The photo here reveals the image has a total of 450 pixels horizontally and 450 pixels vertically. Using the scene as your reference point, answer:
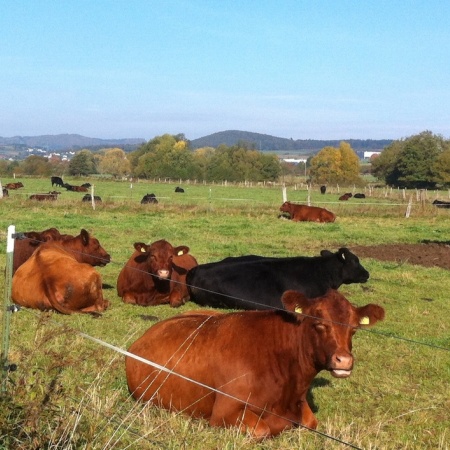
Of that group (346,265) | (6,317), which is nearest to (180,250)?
(346,265)

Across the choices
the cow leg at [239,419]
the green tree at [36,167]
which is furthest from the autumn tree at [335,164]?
the cow leg at [239,419]

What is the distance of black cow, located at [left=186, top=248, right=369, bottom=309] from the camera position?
10117 mm

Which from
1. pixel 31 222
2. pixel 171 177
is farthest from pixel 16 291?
pixel 171 177

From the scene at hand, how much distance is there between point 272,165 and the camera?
9331 cm

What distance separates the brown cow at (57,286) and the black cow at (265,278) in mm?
1474

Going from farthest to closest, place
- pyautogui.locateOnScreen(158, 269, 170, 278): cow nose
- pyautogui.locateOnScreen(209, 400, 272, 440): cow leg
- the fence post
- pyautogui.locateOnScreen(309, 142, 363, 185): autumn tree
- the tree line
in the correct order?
pyautogui.locateOnScreen(309, 142, 363, 185): autumn tree, the tree line, pyautogui.locateOnScreen(158, 269, 170, 278): cow nose, pyautogui.locateOnScreen(209, 400, 272, 440): cow leg, the fence post

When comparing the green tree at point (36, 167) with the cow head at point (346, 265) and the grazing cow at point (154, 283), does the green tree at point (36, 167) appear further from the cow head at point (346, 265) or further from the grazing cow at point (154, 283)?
the cow head at point (346, 265)

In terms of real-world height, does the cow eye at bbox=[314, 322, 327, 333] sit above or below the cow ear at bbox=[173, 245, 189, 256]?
above

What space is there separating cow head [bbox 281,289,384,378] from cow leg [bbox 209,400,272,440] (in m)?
0.62

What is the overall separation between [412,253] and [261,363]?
12868 millimetres

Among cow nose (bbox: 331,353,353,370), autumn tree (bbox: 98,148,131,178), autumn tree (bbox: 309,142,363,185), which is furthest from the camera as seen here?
autumn tree (bbox: 98,148,131,178)

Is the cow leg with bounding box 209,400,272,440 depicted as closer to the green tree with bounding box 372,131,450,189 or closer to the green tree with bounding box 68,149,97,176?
the green tree with bounding box 372,131,450,189

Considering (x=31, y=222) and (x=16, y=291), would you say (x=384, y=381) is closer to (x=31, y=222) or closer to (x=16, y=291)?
(x=16, y=291)

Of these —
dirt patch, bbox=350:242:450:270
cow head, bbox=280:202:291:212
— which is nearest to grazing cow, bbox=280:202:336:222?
cow head, bbox=280:202:291:212
